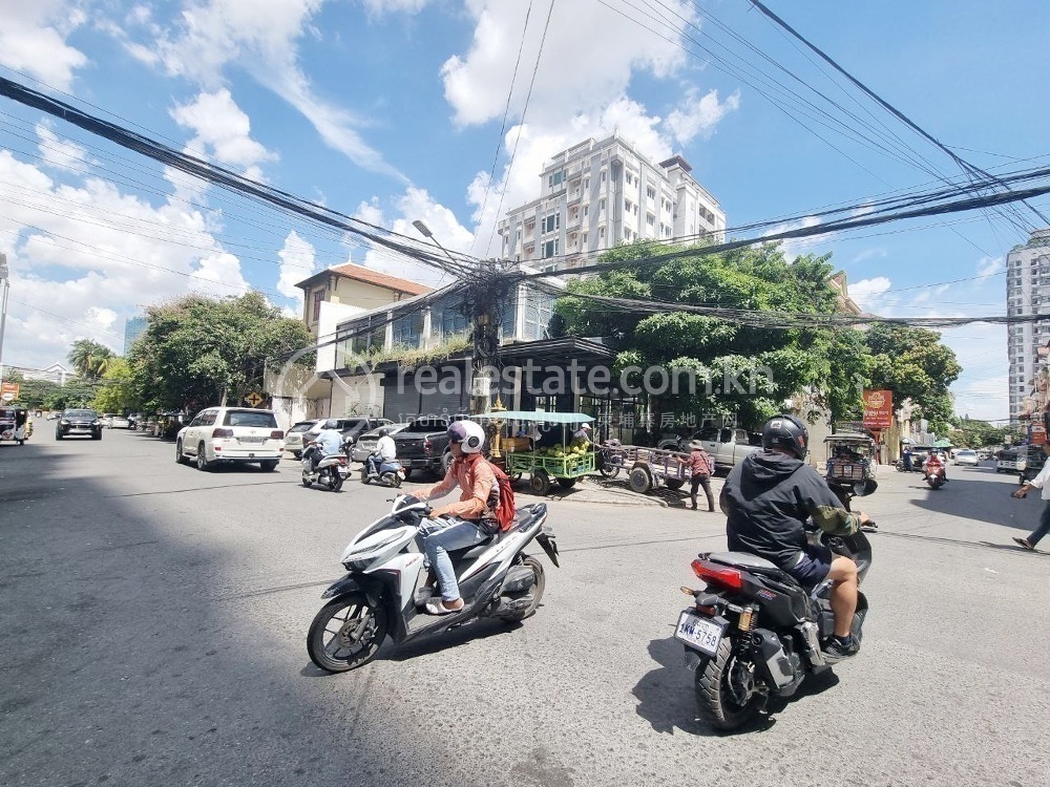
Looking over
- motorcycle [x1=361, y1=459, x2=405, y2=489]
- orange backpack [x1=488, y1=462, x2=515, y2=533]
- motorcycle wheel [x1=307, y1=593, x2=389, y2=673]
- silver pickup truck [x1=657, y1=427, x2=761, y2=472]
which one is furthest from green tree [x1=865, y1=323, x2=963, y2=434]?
motorcycle wheel [x1=307, y1=593, x2=389, y2=673]

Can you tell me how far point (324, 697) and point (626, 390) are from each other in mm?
15094

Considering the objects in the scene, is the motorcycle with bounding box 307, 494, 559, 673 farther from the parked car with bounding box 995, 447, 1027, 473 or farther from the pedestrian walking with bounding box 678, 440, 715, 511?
the parked car with bounding box 995, 447, 1027, 473

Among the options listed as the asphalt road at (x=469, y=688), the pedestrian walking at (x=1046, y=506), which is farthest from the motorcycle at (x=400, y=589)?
the pedestrian walking at (x=1046, y=506)

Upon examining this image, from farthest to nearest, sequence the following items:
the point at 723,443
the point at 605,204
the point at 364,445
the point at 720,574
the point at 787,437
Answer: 1. the point at 605,204
2. the point at 723,443
3. the point at 364,445
4. the point at 787,437
5. the point at 720,574

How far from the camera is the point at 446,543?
3.68 m

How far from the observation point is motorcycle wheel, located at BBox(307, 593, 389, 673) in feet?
10.5

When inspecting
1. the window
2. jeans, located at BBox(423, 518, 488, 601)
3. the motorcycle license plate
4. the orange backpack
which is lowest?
the motorcycle license plate

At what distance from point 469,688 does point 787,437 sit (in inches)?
92.0

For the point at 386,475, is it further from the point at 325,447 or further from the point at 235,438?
the point at 235,438

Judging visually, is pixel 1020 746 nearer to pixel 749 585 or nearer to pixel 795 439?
pixel 749 585

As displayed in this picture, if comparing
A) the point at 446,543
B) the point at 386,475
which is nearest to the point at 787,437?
the point at 446,543

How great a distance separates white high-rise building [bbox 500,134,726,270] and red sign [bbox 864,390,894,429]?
24.7m

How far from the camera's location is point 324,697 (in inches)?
118

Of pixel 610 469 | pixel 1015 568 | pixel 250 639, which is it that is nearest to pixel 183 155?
pixel 250 639
